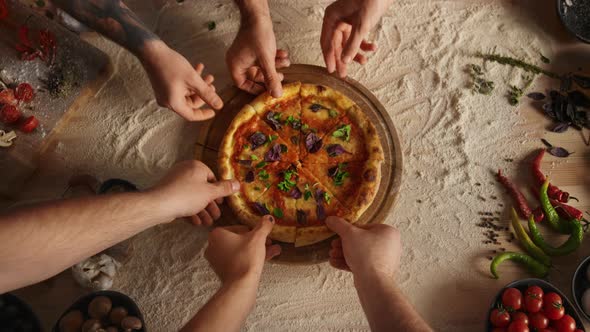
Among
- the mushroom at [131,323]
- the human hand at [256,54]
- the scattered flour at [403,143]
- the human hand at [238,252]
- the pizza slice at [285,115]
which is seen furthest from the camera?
the pizza slice at [285,115]

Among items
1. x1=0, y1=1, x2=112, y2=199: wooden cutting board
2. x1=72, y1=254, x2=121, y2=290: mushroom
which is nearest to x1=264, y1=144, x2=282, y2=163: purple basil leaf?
x1=72, y1=254, x2=121, y2=290: mushroom

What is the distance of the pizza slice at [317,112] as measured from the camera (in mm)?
3566

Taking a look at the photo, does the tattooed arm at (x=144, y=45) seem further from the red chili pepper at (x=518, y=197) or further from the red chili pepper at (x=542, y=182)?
the red chili pepper at (x=542, y=182)

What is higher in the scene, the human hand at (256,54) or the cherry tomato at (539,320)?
the human hand at (256,54)

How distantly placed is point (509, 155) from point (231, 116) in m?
2.35

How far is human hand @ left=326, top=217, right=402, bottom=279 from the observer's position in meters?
2.85

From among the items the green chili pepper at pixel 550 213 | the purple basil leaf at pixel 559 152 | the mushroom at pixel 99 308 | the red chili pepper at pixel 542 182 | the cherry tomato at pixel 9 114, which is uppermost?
the purple basil leaf at pixel 559 152

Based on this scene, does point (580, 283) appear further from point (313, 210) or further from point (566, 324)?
point (313, 210)

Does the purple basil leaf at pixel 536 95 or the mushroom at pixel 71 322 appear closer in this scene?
the mushroom at pixel 71 322

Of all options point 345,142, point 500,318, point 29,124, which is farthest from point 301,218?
point 29,124

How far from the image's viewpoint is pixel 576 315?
10.3ft

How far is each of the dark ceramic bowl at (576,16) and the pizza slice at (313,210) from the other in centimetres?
254

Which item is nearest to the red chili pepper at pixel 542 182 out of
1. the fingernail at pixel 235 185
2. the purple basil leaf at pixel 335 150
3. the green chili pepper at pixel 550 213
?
the green chili pepper at pixel 550 213

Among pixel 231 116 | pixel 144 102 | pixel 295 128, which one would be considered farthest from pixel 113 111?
pixel 295 128
